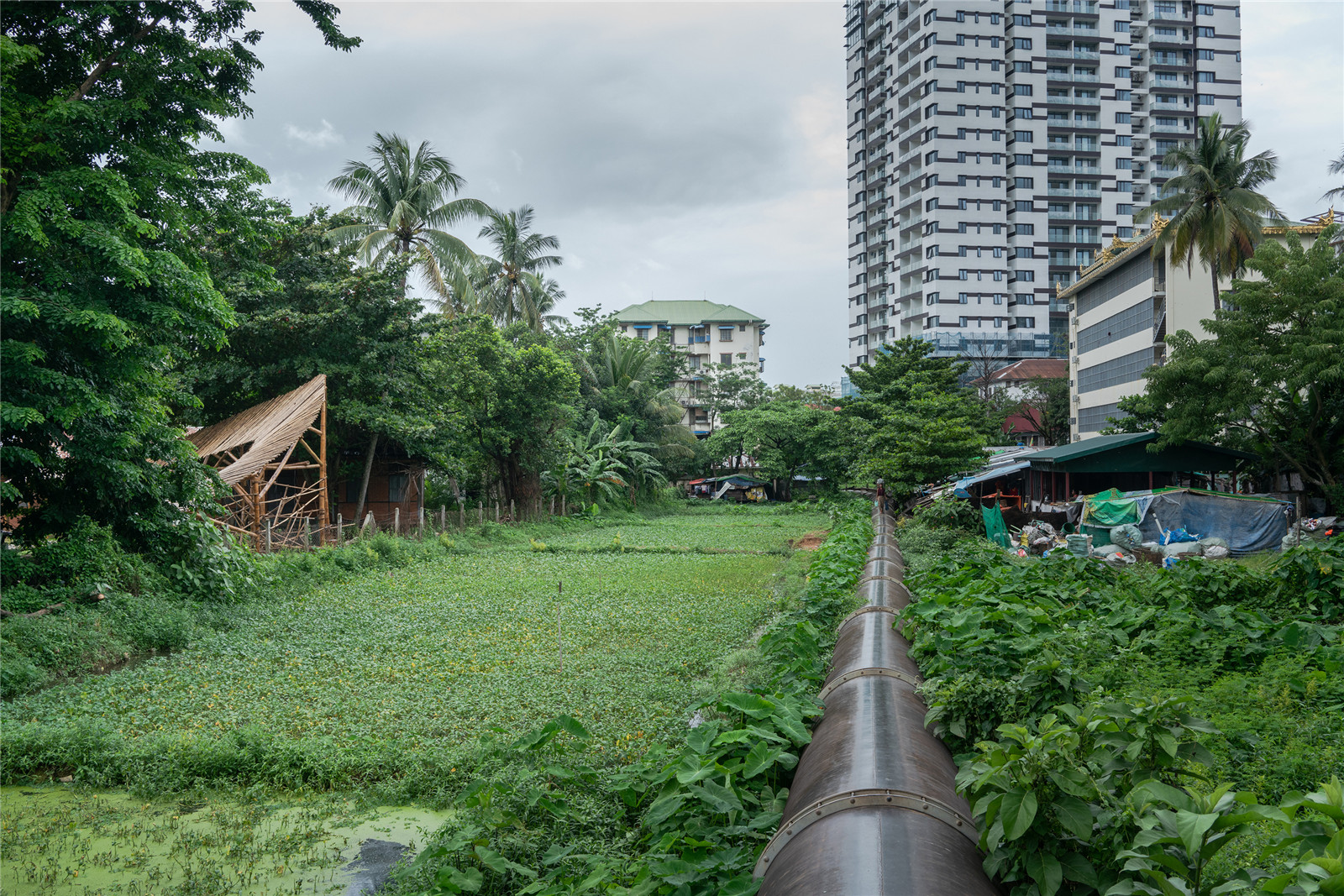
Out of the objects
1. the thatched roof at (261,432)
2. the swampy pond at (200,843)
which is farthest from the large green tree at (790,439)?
the swampy pond at (200,843)

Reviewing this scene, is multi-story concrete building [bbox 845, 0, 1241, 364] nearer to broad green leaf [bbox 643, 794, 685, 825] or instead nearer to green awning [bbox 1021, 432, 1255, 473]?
green awning [bbox 1021, 432, 1255, 473]

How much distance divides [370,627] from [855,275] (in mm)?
69855

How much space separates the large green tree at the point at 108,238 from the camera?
29.6 feet

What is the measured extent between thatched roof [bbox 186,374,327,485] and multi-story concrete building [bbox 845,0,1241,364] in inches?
2076

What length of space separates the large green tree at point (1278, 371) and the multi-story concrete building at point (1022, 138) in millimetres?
43749

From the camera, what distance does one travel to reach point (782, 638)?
20.7 feet

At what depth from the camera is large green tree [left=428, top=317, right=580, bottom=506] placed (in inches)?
992

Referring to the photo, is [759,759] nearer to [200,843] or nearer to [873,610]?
[873,610]

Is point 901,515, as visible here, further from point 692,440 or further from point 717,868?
point 717,868

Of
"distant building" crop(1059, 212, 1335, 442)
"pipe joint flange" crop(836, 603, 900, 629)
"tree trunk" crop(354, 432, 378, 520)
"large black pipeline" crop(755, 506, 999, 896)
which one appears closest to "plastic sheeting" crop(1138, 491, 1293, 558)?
"pipe joint flange" crop(836, 603, 900, 629)

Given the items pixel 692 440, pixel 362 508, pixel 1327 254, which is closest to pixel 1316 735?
pixel 1327 254

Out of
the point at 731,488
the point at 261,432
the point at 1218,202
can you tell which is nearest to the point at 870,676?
the point at 261,432

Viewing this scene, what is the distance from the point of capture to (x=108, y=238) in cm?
898

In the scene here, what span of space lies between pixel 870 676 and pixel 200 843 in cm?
410
